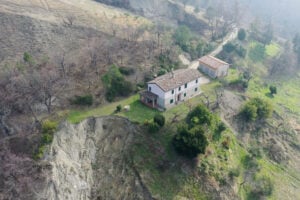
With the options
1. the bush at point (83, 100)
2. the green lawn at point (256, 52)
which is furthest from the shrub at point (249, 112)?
the green lawn at point (256, 52)

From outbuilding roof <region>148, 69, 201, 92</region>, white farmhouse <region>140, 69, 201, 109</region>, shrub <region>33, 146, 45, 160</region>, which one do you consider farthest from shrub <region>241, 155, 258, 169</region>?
shrub <region>33, 146, 45, 160</region>

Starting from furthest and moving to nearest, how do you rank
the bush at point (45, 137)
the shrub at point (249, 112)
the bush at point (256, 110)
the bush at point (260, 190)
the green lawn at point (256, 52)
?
1. the green lawn at point (256, 52)
2. the bush at point (256, 110)
3. the shrub at point (249, 112)
4. the bush at point (260, 190)
5. the bush at point (45, 137)

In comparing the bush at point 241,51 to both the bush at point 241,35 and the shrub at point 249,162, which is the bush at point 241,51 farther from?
the shrub at point 249,162

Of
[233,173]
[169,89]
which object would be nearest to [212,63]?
[169,89]

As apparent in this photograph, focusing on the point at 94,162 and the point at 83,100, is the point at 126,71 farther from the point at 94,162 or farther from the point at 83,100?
the point at 94,162

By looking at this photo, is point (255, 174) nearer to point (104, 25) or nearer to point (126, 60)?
point (126, 60)

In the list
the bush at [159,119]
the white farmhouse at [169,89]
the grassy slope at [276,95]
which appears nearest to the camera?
the bush at [159,119]

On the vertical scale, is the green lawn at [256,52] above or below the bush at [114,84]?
below
